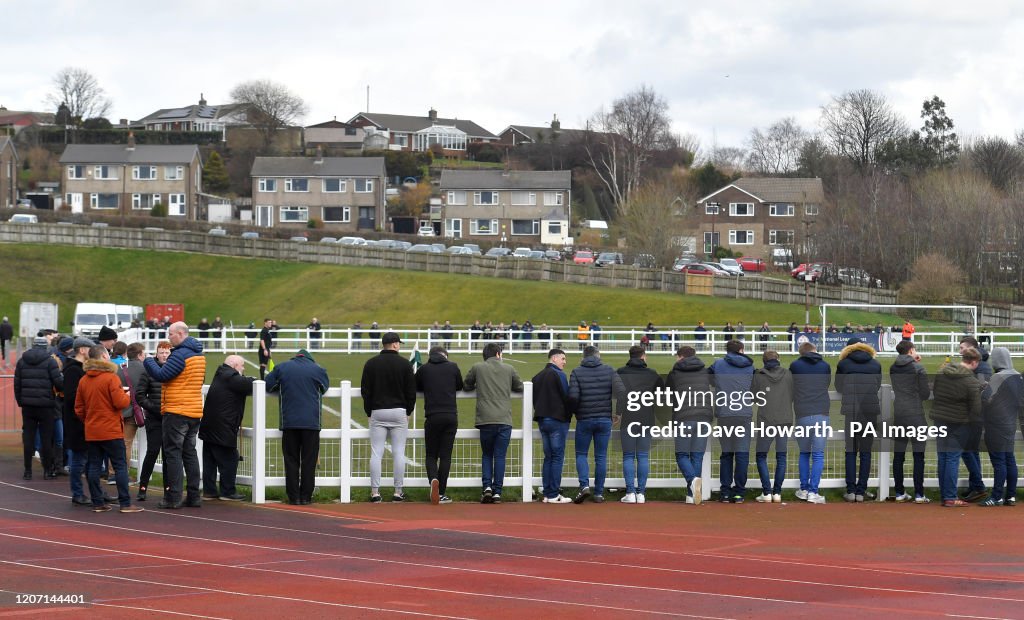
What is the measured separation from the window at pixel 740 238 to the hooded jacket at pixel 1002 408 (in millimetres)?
85377

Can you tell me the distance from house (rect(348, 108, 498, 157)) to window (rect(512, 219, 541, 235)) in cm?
4337

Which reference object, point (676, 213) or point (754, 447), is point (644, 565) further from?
point (676, 213)

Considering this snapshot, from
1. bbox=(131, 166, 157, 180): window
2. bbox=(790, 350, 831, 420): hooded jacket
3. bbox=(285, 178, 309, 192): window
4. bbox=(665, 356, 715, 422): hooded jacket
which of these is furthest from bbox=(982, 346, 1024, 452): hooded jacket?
bbox=(131, 166, 157, 180): window

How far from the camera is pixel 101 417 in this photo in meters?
13.2

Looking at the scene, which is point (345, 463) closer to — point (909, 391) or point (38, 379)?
point (38, 379)

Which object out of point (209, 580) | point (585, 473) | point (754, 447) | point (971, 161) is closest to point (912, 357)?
point (754, 447)

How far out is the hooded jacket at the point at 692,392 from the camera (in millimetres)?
14570

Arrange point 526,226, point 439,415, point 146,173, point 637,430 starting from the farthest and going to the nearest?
1. point 146,173
2. point 526,226
3. point 637,430
4. point 439,415

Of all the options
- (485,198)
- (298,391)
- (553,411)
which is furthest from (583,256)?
(298,391)

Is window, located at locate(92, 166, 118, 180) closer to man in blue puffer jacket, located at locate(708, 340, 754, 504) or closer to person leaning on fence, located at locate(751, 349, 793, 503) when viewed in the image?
man in blue puffer jacket, located at locate(708, 340, 754, 504)

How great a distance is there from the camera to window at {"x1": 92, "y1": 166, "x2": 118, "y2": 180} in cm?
10662

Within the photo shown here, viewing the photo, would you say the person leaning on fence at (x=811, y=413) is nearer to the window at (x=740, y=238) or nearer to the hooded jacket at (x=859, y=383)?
the hooded jacket at (x=859, y=383)

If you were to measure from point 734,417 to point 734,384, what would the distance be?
390 millimetres

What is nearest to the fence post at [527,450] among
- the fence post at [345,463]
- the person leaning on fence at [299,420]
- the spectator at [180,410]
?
the fence post at [345,463]
